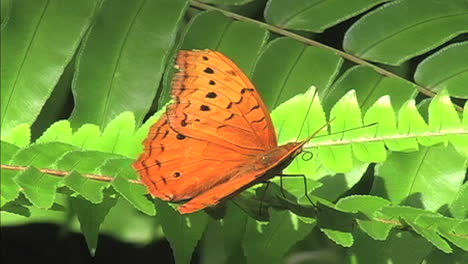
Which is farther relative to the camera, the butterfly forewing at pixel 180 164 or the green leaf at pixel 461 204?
the green leaf at pixel 461 204

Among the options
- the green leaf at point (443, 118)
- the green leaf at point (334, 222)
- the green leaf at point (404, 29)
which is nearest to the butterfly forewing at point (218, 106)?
the green leaf at point (334, 222)

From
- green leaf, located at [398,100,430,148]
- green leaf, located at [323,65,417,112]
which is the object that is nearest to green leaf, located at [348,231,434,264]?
green leaf, located at [398,100,430,148]

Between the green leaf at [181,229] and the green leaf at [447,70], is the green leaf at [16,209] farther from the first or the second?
the green leaf at [447,70]

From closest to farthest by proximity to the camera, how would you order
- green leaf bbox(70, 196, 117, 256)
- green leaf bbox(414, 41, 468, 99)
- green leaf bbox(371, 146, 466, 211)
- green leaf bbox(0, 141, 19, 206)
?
green leaf bbox(0, 141, 19, 206) → green leaf bbox(70, 196, 117, 256) → green leaf bbox(371, 146, 466, 211) → green leaf bbox(414, 41, 468, 99)

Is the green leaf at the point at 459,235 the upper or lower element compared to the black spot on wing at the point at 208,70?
lower

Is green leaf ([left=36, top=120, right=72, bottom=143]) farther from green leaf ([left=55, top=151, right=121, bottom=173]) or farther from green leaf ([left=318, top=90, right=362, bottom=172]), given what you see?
green leaf ([left=318, top=90, right=362, bottom=172])

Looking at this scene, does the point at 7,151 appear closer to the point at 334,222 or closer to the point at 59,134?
the point at 59,134

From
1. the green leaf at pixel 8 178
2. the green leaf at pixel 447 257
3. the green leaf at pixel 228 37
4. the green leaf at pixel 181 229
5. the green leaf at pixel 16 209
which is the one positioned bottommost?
the green leaf at pixel 181 229

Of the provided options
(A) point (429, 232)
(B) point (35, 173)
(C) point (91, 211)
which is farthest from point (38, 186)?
(A) point (429, 232)
